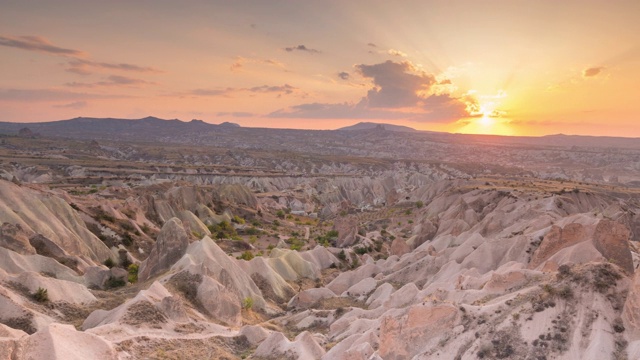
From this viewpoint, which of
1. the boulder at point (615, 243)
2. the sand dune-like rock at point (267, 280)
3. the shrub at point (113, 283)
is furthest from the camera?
the sand dune-like rock at point (267, 280)

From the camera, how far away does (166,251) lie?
43.0 m

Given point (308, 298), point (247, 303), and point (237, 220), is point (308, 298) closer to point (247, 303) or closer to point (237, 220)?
point (247, 303)

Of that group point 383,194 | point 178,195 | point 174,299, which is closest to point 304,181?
point 383,194

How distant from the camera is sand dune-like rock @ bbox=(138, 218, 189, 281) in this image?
1663 inches

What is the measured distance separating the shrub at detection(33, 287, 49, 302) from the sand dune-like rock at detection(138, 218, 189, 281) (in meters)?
12.8

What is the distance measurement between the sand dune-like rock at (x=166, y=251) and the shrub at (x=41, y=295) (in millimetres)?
12839

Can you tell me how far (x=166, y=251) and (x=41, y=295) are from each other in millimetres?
14516

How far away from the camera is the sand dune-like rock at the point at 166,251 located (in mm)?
42250

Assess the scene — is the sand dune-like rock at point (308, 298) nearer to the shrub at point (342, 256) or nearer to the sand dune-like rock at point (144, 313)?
the sand dune-like rock at point (144, 313)

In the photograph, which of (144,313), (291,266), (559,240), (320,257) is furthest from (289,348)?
(320,257)

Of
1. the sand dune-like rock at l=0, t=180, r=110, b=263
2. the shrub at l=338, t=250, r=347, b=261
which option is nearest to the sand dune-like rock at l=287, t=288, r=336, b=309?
the shrub at l=338, t=250, r=347, b=261

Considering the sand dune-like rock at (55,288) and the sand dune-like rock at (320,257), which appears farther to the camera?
the sand dune-like rock at (320,257)

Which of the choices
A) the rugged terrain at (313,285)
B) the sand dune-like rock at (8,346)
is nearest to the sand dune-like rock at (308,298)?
the rugged terrain at (313,285)

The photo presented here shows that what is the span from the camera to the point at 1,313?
82.1 ft
